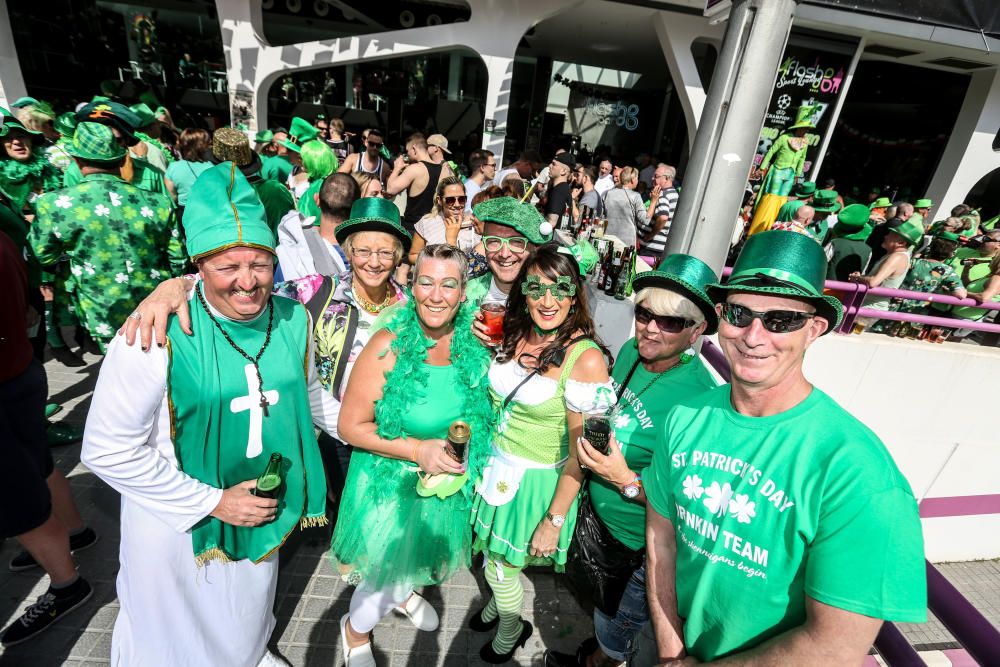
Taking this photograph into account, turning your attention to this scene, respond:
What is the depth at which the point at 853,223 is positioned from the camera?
6.14 metres

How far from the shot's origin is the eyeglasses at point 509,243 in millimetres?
3125

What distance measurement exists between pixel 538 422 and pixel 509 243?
136 cm

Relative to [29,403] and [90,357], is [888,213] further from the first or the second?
[90,357]

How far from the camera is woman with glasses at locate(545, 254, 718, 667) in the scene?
6.81 ft

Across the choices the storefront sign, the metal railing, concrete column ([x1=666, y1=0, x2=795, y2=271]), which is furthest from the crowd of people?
the storefront sign

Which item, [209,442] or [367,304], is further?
[367,304]

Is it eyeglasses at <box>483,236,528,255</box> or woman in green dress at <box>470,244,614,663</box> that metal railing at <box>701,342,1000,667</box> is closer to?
woman in green dress at <box>470,244,614,663</box>

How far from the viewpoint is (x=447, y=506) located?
7.61 ft

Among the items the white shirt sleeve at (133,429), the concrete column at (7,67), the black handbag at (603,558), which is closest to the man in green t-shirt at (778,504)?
the black handbag at (603,558)

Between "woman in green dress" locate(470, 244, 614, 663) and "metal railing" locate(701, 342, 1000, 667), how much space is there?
1143 mm

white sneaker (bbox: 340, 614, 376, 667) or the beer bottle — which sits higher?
the beer bottle

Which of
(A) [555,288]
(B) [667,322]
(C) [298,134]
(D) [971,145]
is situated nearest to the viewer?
(B) [667,322]

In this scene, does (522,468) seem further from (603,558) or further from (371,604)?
(371,604)

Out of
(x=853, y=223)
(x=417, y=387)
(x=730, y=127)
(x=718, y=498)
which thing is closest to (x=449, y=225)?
(x=730, y=127)
